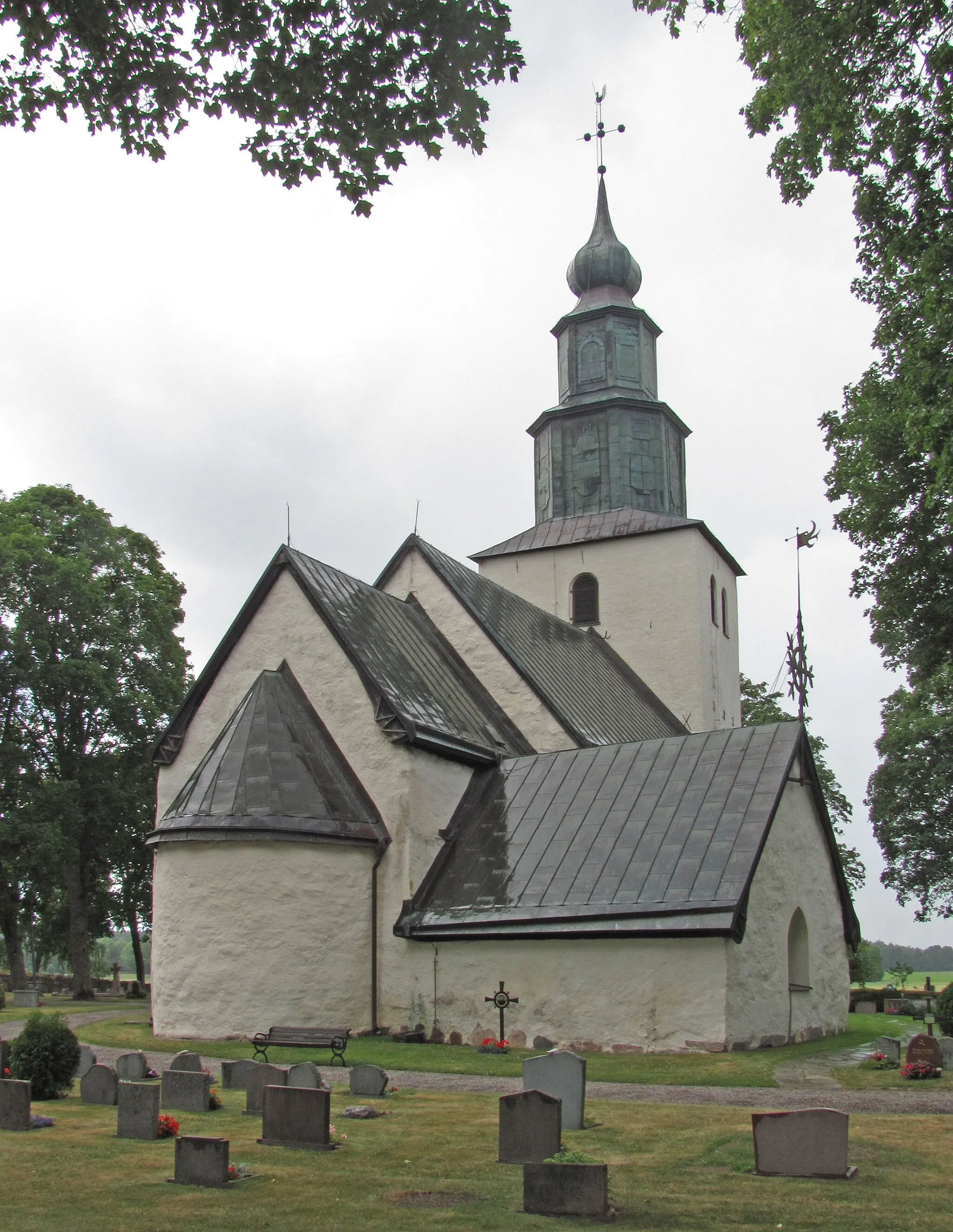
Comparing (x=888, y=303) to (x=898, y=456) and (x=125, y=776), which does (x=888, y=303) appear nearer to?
(x=898, y=456)

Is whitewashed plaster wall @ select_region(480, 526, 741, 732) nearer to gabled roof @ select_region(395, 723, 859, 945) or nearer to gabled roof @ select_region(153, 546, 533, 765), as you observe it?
gabled roof @ select_region(153, 546, 533, 765)

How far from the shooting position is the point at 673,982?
1528 cm

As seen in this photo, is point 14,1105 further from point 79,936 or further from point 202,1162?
point 79,936

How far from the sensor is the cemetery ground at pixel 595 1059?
12883 mm

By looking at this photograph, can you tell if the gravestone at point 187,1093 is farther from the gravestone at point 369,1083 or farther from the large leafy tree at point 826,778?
the large leafy tree at point 826,778

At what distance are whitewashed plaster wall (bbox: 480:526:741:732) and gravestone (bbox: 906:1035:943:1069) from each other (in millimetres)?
15474

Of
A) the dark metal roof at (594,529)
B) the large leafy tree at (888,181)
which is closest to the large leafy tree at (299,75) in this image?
the large leafy tree at (888,181)

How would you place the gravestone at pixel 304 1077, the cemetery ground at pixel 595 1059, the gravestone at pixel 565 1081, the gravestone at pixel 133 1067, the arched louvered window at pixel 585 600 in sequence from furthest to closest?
1. the arched louvered window at pixel 585 600
2. the cemetery ground at pixel 595 1059
3. the gravestone at pixel 133 1067
4. the gravestone at pixel 304 1077
5. the gravestone at pixel 565 1081

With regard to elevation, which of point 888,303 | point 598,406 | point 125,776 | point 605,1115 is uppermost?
point 598,406

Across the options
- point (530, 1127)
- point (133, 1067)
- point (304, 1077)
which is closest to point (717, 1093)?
point (304, 1077)

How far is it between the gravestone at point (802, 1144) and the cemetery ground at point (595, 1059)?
497 cm

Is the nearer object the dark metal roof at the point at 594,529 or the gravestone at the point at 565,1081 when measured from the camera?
the gravestone at the point at 565,1081

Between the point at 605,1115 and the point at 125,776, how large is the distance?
24.0 m

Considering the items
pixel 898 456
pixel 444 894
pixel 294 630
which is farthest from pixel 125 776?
pixel 898 456
